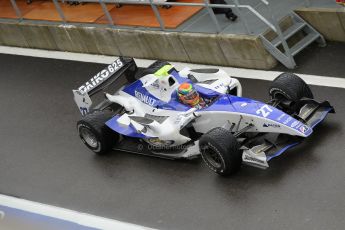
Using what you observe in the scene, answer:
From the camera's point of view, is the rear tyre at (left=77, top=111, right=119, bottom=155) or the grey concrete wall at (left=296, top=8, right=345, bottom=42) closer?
the rear tyre at (left=77, top=111, right=119, bottom=155)

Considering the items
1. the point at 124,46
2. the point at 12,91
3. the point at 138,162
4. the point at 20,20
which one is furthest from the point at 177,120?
the point at 20,20

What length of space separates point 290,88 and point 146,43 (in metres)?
4.88

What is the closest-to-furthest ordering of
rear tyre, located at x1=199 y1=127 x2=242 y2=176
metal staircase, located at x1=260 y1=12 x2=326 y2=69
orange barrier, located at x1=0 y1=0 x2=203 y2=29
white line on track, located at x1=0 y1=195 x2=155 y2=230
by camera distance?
1. rear tyre, located at x1=199 y1=127 x2=242 y2=176
2. white line on track, located at x1=0 y1=195 x2=155 y2=230
3. metal staircase, located at x1=260 y1=12 x2=326 y2=69
4. orange barrier, located at x1=0 y1=0 x2=203 y2=29

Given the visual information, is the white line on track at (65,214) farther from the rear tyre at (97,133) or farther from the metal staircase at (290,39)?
the metal staircase at (290,39)

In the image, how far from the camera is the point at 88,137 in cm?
1161

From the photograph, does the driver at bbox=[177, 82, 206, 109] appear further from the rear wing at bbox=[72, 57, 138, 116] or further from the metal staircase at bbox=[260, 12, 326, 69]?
the metal staircase at bbox=[260, 12, 326, 69]

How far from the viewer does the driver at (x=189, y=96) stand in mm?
10594

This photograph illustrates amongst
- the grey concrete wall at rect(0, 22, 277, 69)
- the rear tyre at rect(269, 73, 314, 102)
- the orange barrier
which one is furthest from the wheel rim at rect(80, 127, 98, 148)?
the orange barrier

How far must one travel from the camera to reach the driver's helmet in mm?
10586

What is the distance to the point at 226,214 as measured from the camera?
31.0 feet

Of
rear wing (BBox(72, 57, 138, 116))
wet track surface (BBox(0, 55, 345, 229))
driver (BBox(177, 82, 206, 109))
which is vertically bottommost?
wet track surface (BBox(0, 55, 345, 229))

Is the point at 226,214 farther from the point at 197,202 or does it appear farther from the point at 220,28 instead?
the point at 220,28

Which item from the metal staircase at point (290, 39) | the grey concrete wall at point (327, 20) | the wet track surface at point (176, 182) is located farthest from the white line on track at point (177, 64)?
the grey concrete wall at point (327, 20)

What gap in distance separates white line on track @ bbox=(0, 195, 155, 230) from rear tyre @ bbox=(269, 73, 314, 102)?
313 centimetres
